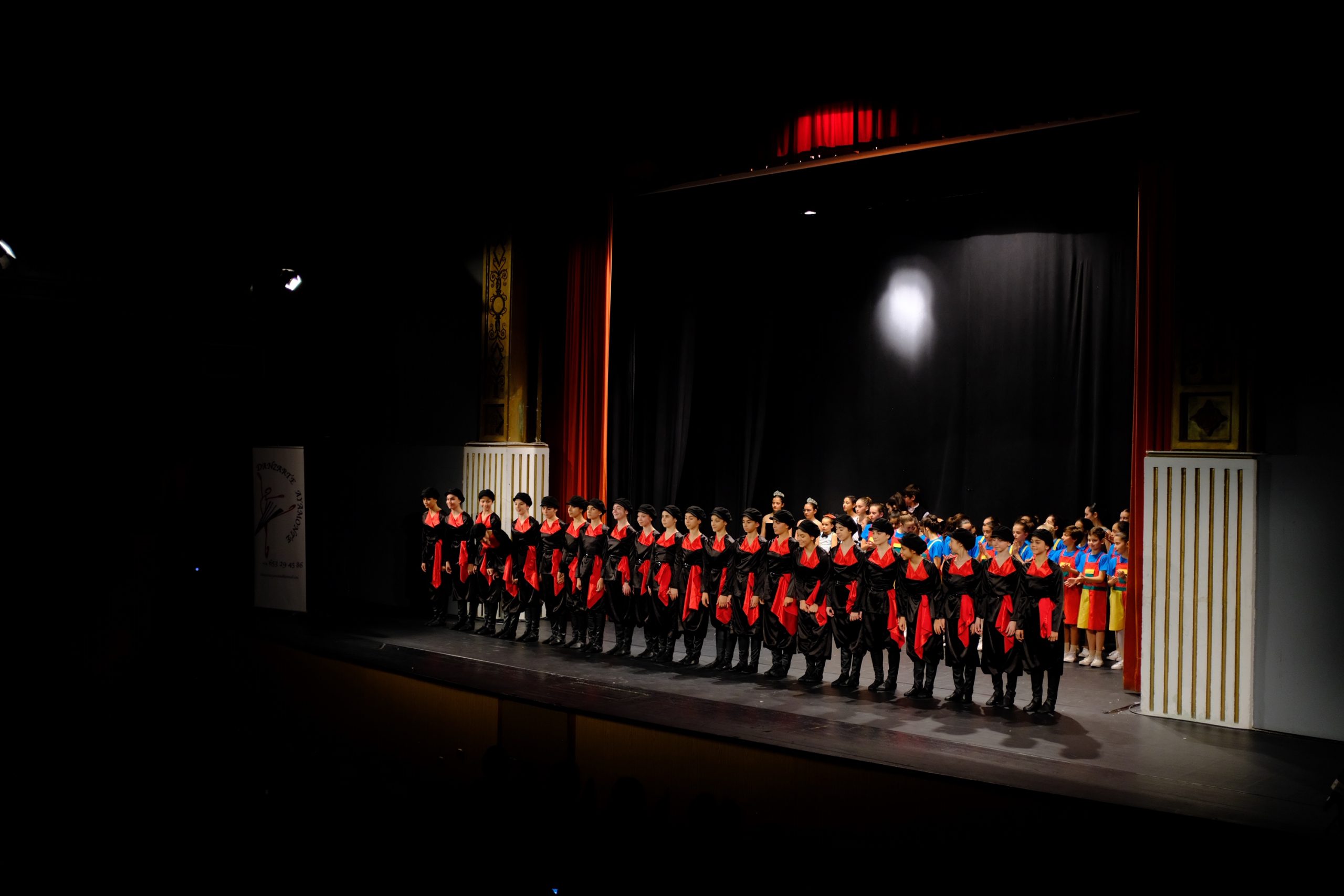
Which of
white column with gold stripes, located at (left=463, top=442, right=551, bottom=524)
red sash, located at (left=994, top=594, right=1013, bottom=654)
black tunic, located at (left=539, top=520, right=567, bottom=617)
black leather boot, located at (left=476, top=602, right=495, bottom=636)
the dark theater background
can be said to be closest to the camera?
the dark theater background

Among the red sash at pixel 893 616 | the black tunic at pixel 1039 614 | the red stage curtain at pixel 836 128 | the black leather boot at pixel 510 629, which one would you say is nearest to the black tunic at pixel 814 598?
the red sash at pixel 893 616

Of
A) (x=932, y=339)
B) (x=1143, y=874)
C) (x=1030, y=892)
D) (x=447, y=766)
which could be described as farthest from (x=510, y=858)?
(x=932, y=339)

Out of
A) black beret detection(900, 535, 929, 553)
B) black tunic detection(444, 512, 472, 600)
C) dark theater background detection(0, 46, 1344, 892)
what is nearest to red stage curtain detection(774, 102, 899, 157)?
dark theater background detection(0, 46, 1344, 892)

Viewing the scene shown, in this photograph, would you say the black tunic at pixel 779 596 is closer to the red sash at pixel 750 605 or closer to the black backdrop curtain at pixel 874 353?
the red sash at pixel 750 605

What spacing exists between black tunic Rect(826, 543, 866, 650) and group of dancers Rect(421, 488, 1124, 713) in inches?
0.4

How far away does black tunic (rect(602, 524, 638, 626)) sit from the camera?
28.9ft

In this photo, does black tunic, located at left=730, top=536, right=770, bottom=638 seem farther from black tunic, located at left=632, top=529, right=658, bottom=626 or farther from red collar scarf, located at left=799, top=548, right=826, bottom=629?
black tunic, located at left=632, top=529, right=658, bottom=626

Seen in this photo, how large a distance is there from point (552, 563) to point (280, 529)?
10.6 ft

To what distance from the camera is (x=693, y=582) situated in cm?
845

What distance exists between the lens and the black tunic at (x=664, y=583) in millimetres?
8539

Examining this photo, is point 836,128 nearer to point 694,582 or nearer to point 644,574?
point 694,582

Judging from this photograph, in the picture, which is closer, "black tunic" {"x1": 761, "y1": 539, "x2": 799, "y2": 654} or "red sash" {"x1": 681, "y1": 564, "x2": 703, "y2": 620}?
"black tunic" {"x1": 761, "y1": 539, "x2": 799, "y2": 654}

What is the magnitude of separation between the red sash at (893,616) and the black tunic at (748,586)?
918 millimetres

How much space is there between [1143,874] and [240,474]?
1051 centimetres
